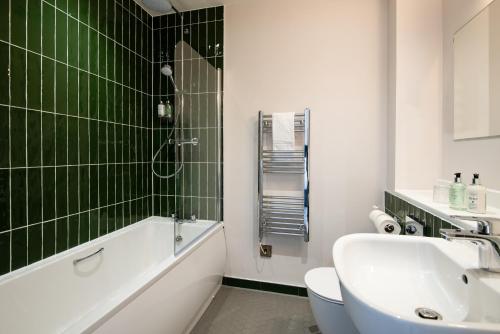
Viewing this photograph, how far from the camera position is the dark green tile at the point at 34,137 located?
4.51ft

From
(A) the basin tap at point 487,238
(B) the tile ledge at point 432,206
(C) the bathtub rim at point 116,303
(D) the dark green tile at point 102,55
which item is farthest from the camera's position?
(D) the dark green tile at point 102,55

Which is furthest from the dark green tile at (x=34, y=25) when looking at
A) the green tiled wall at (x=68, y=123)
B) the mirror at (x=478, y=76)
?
the mirror at (x=478, y=76)

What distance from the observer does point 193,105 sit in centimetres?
200

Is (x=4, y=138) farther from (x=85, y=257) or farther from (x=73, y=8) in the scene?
(x=73, y=8)

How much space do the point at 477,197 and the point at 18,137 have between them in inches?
89.2

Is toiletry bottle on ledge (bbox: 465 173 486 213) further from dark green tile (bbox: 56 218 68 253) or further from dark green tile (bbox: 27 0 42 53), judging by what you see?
dark green tile (bbox: 27 0 42 53)

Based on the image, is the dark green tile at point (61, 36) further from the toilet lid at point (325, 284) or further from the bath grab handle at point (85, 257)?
the toilet lid at point (325, 284)

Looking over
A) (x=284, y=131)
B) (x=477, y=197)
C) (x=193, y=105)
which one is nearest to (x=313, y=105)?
(x=284, y=131)

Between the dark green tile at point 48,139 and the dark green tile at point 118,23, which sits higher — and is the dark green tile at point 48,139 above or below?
below

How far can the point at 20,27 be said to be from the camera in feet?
4.34

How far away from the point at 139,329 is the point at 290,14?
2361 mm

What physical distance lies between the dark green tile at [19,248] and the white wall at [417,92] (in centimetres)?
230

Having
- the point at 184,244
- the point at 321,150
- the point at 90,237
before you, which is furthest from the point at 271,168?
the point at 90,237

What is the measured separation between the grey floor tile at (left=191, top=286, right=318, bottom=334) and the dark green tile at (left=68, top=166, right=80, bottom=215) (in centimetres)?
114
